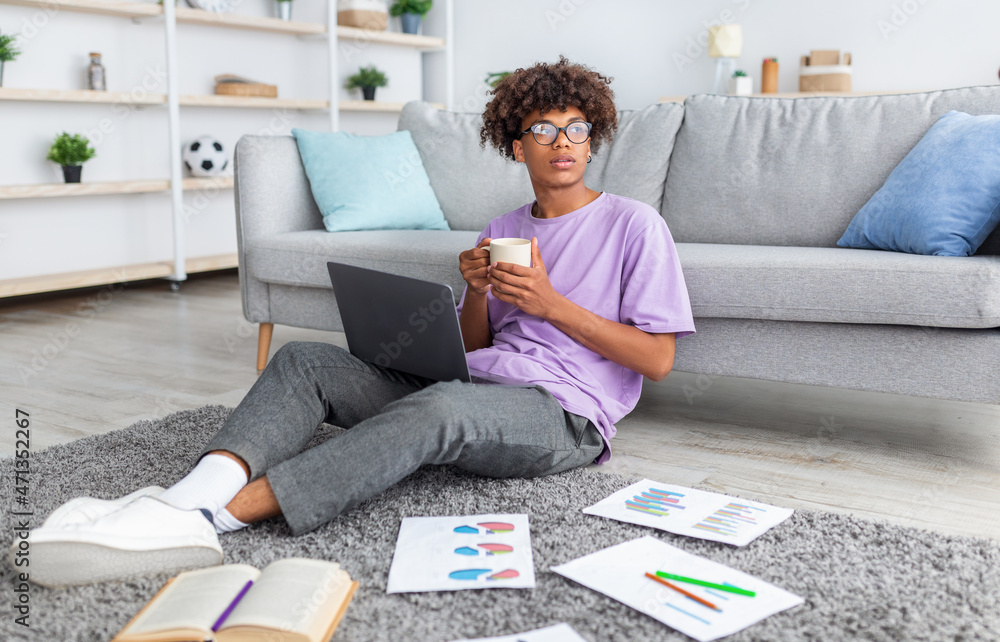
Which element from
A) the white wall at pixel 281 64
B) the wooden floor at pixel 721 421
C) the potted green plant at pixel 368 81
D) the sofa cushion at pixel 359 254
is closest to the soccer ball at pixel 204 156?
the white wall at pixel 281 64

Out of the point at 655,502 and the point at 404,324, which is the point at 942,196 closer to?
the point at 655,502

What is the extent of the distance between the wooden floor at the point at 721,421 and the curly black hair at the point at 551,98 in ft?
2.30

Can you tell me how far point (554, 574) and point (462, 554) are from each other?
14cm

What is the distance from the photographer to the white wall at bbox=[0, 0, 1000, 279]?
3879mm

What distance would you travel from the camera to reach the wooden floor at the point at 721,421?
64.7 inches

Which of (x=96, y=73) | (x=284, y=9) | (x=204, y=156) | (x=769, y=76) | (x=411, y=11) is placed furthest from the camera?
(x=411, y=11)

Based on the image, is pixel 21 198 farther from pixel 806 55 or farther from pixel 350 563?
pixel 806 55

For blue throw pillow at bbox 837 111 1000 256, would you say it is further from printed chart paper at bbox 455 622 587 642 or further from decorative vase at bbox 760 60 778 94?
decorative vase at bbox 760 60 778 94

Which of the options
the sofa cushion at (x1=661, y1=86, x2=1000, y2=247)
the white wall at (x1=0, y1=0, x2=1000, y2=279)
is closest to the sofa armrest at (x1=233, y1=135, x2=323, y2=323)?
the sofa cushion at (x1=661, y1=86, x2=1000, y2=247)

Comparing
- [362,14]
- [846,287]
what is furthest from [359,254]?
[362,14]

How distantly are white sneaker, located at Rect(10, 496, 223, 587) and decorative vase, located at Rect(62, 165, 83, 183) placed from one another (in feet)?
9.84

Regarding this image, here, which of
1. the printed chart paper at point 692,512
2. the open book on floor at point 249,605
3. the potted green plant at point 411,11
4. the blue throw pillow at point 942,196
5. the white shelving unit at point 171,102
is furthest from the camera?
the potted green plant at point 411,11

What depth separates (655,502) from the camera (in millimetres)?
1518

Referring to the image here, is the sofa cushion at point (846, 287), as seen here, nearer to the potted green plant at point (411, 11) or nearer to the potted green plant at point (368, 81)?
the potted green plant at point (368, 81)
